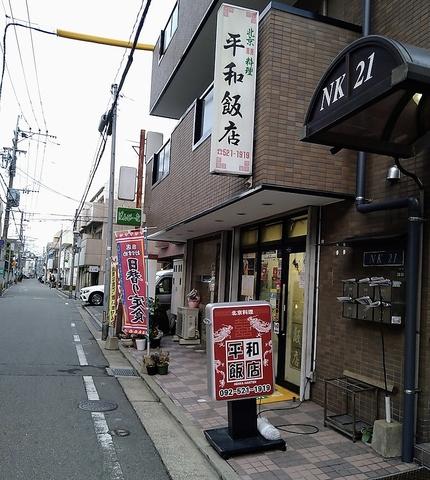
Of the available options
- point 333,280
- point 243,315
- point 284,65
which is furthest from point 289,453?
point 284,65

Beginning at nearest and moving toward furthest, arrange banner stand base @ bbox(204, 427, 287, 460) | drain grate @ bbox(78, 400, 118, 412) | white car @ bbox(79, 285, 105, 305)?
banner stand base @ bbox(204, 427, 287, 460) < drain grate @ bbox(78, 400, 118, 412) < white car @ bbox(79, 285, 105, 305)

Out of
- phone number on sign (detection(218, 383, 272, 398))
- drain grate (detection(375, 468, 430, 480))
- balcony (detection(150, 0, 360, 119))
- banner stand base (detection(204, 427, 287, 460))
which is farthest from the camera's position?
balcony (detection(150, 0, 360, 119))

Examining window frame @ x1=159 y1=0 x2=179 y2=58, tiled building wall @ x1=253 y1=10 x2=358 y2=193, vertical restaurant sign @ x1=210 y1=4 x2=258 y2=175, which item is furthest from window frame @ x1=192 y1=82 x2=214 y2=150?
window frame @ x1=159 y1=0 x2=179 y2=58

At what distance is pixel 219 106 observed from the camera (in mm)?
6434

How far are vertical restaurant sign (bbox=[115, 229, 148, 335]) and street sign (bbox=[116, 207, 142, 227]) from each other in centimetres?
396

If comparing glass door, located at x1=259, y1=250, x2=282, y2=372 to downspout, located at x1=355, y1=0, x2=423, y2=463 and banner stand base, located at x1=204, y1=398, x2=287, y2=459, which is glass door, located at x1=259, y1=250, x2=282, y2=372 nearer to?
banner stand base, located at x1=204, y1=398, x2=287, y2=459

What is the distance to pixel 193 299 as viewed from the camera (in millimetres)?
13203

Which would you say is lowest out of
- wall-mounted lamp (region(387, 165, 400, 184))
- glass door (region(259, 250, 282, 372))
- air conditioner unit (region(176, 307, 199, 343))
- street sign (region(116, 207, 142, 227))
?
air conditioner unit (region(176, 307, 199, 343))

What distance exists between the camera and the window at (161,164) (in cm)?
1285

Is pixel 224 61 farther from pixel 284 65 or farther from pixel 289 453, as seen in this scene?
pixel 289 453

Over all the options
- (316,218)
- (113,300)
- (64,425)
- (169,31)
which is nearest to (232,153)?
(316,218)

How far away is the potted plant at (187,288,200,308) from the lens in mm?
13109

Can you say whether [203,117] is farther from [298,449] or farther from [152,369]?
[298,449]

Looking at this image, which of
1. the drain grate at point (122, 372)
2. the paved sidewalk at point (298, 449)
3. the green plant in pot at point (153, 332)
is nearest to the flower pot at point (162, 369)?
the drain grate at point (122, 372)
